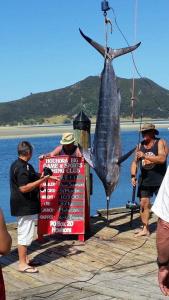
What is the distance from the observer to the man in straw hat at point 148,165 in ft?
25.8

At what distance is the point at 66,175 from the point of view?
7.94 metres

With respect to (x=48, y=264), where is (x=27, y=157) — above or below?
above

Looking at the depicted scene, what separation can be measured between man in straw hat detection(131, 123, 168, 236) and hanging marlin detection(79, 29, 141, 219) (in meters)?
0.74

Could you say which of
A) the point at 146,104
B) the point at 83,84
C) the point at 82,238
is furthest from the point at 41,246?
the point at 83,84

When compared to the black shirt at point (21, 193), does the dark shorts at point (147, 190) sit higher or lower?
lower

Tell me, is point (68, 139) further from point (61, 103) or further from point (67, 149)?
point (61, 103)

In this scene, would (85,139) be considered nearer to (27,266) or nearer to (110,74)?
(110,74)

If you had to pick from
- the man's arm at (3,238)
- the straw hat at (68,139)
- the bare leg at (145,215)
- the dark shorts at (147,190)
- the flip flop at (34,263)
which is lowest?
the flip flop at (34,263)

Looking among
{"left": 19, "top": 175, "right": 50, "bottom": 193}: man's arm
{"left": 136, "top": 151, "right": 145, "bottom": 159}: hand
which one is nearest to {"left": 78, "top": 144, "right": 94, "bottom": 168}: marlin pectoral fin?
{"left": 136, "top": 151, "right": 145, "bottom": 159}: hand

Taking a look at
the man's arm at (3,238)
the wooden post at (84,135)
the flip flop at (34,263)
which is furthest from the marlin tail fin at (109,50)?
the man's arm at (3,238)

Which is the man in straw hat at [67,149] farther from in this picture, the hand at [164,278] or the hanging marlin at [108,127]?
the hand at [164,278]

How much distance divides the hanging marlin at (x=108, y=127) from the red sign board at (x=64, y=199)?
1.80 ft

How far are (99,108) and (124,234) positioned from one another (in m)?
2.23

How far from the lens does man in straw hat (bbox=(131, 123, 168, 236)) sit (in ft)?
25.8
